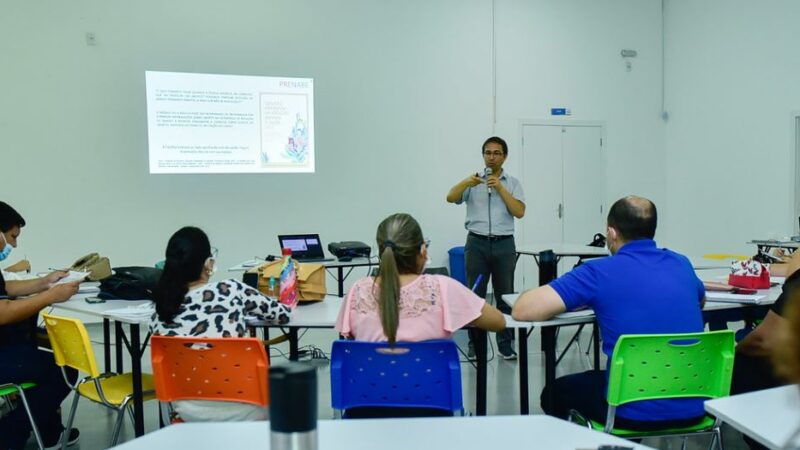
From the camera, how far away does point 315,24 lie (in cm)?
624

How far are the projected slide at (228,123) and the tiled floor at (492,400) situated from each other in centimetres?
190

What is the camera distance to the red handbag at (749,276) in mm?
2811

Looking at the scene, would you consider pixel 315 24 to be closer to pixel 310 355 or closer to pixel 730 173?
pixel 310 355

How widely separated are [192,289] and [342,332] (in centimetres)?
59

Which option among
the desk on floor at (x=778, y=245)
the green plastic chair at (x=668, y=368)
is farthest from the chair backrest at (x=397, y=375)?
the desk on floor at (x=778, y=245)

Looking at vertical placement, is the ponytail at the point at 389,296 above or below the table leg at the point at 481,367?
A: above

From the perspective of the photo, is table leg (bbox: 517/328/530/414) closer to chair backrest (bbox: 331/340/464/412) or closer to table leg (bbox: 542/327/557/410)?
table leg (bbox: 542/327/557/410)

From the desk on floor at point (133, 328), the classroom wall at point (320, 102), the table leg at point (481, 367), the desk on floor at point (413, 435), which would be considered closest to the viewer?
the desk on floor at point (413, 435)

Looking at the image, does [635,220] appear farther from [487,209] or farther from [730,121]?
[730,121]

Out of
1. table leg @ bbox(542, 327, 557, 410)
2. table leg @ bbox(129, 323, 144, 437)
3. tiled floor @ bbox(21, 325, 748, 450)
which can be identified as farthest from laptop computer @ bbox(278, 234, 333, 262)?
table leg @ bbox(542, 327, 557, 410)

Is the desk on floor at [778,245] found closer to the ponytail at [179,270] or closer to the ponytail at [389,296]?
the ponytail at [389,296]

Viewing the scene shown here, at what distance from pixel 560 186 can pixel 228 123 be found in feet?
→ 12.3

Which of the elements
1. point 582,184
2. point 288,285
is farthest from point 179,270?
point 582,184

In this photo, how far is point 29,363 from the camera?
266cm
